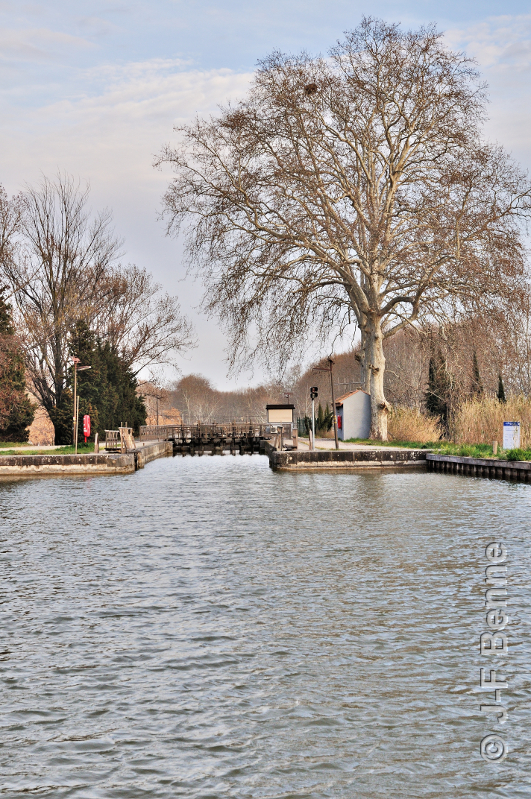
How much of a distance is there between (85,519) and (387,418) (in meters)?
24.6

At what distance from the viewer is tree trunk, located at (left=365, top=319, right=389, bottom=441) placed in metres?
38.6

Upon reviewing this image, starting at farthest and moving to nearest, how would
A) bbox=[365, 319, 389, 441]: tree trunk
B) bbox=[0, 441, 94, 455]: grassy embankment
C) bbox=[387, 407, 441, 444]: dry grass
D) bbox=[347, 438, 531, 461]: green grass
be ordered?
bbox=[387, 407, 441, 444]: dry grass, bbox=[365, 319, 389, 441]: tree trunk, bbox=[0, 441, 94, 455]: grassy embankment, bbox=[347, 438, 531, 461]: green grass

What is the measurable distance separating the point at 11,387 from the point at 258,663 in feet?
123

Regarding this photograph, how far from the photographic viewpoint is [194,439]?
58.5 m

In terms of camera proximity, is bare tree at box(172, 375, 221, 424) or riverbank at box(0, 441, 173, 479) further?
bare tree at box(172, 375, 221, 424)

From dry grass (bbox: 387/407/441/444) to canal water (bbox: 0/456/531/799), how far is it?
2246cm

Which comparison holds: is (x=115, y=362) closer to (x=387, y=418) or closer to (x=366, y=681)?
(x=387, y=418)

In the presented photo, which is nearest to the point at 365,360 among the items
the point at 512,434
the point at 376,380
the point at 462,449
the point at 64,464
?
the point at 376,380

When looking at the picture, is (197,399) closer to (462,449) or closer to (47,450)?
(47,450)

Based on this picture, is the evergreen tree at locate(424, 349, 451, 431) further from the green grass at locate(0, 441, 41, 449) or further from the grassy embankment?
the green grass at locate(0, 441, 41, 449)

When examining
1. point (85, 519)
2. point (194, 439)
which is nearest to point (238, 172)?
point (85, 519)

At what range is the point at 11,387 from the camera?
4291 cm

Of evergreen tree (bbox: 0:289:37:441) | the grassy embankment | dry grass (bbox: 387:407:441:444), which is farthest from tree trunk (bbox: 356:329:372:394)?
evergreen tree (bbox: 0:289:37:441)

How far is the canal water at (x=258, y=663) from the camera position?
558cm
